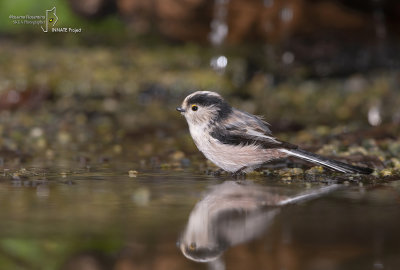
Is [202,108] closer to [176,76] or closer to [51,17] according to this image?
[176,76]

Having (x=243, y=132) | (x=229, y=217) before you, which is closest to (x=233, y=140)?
(x=243, y=132)

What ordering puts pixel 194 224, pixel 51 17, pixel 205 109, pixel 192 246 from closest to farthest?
1. pixel 192 246
2. pixel 194 224
3. pixel 205 109
4. pixel 51 17

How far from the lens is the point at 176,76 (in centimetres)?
1241

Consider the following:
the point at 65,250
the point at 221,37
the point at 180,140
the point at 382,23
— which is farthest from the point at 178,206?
the point at 382,23

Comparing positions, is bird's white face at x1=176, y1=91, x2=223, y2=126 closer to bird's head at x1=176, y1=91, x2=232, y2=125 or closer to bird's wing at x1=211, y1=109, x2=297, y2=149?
bird's head at x1=176, y1=91, x2=232, y2=125

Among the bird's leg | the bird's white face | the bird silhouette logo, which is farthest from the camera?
the bird silhouette logo

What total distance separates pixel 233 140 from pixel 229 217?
161 centimetres

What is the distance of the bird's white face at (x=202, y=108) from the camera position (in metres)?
6.07

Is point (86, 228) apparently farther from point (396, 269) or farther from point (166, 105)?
point (166, 105)

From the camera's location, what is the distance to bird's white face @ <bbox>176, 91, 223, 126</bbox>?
19.9 ft

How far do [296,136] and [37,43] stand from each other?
7.94 meters

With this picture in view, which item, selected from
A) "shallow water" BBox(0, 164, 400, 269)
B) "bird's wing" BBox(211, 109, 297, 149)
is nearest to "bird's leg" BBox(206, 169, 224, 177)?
"shallow water" BBox(0, 164, 400, 269)

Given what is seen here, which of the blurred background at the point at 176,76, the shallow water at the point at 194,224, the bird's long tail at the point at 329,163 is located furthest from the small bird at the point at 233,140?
the blurred background at the point at 176,76

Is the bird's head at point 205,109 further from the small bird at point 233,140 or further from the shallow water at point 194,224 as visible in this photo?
the shallow water at point 194,224
